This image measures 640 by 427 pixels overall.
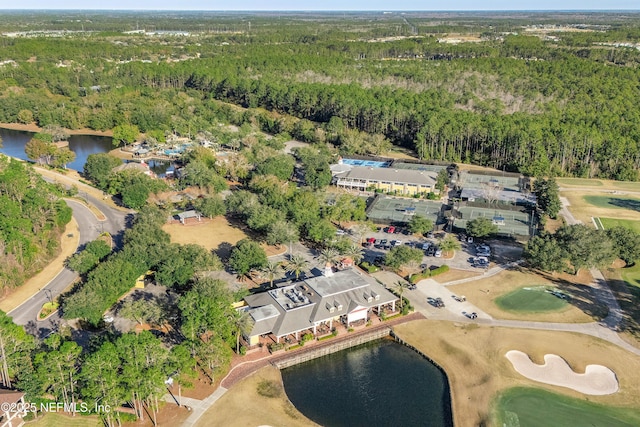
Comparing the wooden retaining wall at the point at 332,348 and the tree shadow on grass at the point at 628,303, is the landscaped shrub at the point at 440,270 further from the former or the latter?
the tree shadow on grass at the point at 628,303

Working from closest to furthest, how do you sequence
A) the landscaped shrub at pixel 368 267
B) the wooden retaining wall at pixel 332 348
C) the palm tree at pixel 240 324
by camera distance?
the palm tree at pixel 240 324 < the wooden retaining wall at pixel 332 348 < the landscaped shrub at pixel 368 267

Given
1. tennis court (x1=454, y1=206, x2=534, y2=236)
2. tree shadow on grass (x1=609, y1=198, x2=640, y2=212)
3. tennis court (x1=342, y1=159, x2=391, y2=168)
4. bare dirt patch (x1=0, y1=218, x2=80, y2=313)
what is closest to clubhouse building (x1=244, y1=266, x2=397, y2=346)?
bare dirt patch (x1=0, y1=218, x2=80, y2=313)

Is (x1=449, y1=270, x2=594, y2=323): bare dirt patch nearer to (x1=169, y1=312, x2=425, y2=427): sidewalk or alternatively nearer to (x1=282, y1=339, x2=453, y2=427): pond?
(x1=169, y1=312, x2=425, y2=427): sidewalk

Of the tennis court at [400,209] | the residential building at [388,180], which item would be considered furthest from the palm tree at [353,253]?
the residential building at [388,180]

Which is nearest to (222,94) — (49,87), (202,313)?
(49,87)

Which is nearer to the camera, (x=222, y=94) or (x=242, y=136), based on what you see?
(x=242, y=136)

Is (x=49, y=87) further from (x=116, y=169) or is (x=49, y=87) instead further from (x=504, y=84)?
(x=504, y=84)

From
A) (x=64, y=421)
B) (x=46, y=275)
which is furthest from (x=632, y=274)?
(x=46, y=275)
